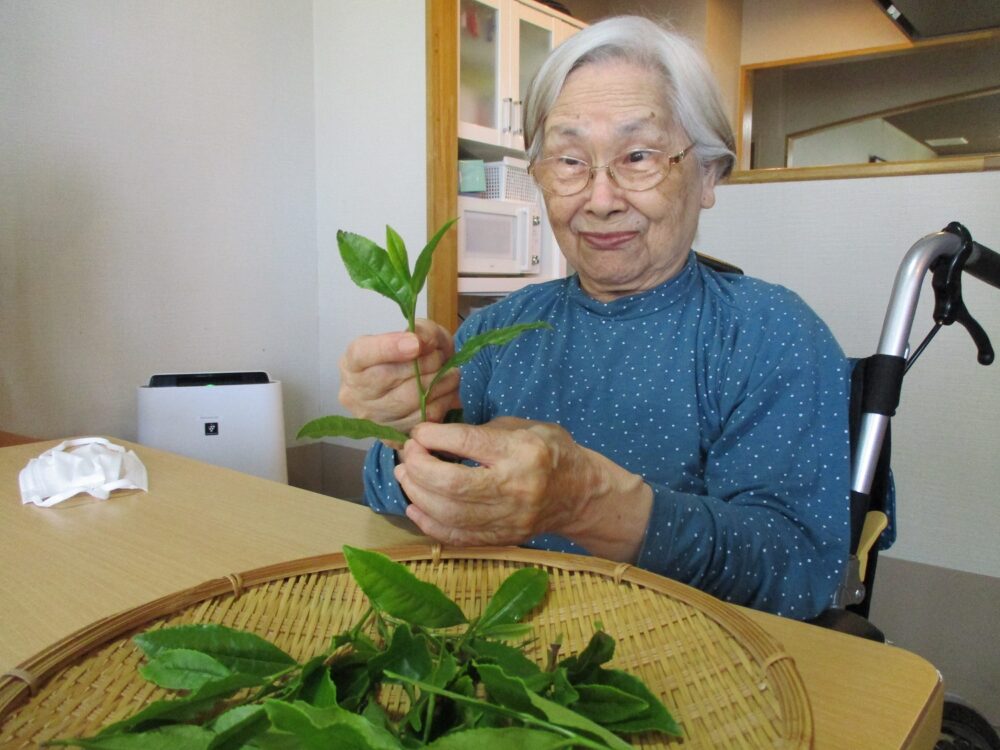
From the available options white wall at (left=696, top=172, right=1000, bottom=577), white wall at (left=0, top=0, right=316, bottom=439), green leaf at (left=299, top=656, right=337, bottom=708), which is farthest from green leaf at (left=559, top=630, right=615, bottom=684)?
white wall at (left=0, top=0, right=316, bottom=439)

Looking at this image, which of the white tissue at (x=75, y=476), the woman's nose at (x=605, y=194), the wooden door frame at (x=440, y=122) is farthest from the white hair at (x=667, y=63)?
the wooden door frame at (x=440, y=122)

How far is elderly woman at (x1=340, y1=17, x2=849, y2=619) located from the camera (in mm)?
710

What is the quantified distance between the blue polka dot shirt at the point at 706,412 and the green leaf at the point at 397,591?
0.29 metres

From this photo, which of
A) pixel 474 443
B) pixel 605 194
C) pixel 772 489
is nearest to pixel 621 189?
pixel 605 194

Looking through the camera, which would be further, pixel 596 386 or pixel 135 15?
pixel 135 15

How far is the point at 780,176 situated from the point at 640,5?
2.85 meters

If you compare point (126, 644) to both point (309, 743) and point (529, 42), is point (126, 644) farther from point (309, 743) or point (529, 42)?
point (529, 42)

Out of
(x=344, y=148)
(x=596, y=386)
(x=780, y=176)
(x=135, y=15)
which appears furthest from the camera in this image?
(x=344, y=148)

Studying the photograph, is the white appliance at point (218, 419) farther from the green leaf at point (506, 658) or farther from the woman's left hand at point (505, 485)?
the green leaf at point (506, 658)

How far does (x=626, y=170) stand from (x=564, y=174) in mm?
84

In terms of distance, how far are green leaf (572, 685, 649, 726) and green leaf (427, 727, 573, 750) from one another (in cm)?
6

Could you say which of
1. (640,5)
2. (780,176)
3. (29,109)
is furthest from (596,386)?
(640,5)

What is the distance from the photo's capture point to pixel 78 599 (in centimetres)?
63

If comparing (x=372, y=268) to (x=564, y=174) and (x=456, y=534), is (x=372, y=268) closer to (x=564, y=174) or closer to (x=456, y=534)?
(x=456, y=534)
